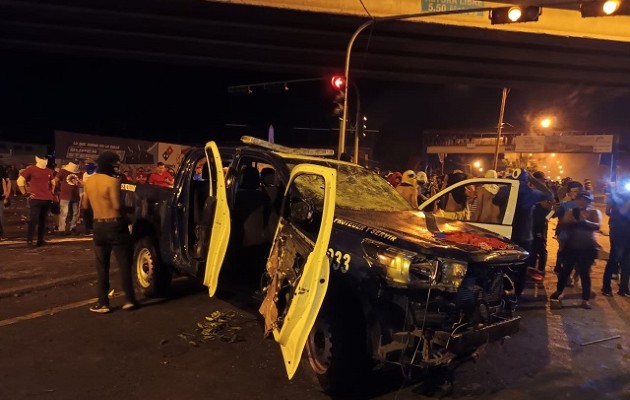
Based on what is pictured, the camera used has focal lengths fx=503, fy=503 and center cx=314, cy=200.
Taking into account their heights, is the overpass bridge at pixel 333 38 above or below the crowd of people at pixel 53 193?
above

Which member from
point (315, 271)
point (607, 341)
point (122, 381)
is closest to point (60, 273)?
point (122, 381)

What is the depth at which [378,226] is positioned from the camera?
406cm

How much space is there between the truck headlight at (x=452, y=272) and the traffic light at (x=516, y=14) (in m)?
8.93

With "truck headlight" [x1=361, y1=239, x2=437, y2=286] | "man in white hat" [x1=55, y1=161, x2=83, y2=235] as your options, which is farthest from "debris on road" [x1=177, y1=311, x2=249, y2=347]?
"man in white hat" [x1=55, y1=161, x2=83, y2=235]

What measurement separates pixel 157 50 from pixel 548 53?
15.4 meters

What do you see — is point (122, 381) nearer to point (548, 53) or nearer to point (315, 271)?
point (315, 271)

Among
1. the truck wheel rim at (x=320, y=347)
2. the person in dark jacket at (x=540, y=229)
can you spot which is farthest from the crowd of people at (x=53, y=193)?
the person in dark jacket at (x=540, y=229)

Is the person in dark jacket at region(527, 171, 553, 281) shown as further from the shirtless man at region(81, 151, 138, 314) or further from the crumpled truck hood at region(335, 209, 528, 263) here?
the shirtless man at region(81, 151, 138, 314)

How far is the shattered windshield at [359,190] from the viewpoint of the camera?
16.0 ft

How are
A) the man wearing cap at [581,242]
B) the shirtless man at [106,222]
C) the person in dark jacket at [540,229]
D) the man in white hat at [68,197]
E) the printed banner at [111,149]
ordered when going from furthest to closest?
the printed banner at [111,149] < the man in white hat at [68,197] < the person in dark jacket at [540,229] < the man wearing cap at [581,242] < the shirtless man at [106,222]

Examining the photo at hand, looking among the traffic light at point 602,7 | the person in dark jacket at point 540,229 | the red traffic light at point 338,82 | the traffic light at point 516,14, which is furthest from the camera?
the red traffic light at point 338,82

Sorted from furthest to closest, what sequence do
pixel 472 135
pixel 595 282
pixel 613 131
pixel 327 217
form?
pixel 472 135, pixel 613 131, pixel 595 282, pixel 327 217

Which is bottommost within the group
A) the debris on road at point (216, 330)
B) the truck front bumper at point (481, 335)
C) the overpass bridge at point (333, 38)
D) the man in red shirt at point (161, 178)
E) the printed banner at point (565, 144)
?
the debris on road at point (216, 330)

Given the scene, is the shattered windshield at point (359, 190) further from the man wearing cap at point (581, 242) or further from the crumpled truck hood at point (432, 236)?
the man wearing cap at point (581, 242)
